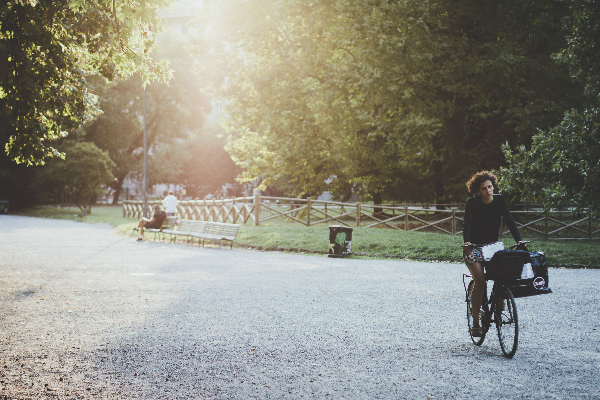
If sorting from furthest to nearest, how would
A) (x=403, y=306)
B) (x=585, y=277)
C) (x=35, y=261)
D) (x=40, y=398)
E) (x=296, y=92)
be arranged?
(x=296, y=92), (x=35, y=261), (x=585, y=277), (x=403, y=306), (x=40, y=398)

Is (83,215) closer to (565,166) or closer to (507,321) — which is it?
(565,166)

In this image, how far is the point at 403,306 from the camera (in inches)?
313

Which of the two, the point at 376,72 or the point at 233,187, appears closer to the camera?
the point at 376,72

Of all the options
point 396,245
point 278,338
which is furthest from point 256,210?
point 278,338

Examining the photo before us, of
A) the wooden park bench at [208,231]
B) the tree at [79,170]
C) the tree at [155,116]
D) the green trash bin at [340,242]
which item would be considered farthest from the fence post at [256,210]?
the tree at [155,116]

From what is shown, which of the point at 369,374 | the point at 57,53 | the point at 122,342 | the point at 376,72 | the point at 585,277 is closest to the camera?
the point at 369,374

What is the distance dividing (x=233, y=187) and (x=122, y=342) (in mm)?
71109

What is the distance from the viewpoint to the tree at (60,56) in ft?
26.0

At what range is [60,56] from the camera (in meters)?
8.85

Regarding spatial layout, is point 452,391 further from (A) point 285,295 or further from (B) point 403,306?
(A) point 285,295

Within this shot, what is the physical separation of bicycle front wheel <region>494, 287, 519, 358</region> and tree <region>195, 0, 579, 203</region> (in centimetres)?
1343

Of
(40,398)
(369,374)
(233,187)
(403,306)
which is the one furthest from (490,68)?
(233,187)

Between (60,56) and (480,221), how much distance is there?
7.16 meters

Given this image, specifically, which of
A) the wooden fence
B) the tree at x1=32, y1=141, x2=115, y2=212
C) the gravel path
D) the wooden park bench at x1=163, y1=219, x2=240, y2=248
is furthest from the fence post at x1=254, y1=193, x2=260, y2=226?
the tree at x1=32, y1=141, x2=115, y2=212
